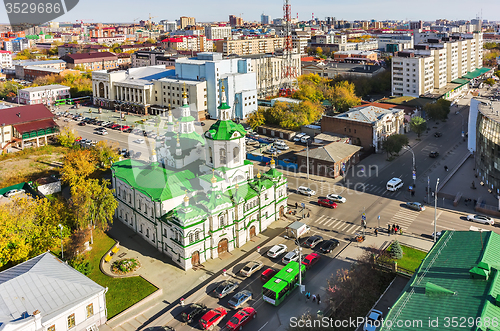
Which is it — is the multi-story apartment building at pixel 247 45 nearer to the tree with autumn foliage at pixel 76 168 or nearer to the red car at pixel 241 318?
the tree with autumn foliage at pixel 76 168

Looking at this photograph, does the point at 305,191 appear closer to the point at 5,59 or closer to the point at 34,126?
the point at 34,126

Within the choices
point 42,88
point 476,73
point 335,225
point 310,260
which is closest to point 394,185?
point 335,225

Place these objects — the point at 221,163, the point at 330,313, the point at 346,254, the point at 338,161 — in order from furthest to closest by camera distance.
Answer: the point at 338,161
the point at 221,163
the point at 346,254
the point at 330,313

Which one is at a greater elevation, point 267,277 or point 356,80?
point 356,80

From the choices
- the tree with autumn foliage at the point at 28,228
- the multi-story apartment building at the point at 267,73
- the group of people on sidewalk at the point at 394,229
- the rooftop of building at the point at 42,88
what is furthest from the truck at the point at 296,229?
the rooftop of building at the point at 42,88

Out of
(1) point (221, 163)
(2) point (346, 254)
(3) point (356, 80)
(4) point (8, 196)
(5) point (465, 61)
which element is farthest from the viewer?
(5) point (465, 61)

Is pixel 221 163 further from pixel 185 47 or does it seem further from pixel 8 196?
pixel 185 47

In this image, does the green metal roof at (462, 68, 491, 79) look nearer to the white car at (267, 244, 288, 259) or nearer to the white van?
the white van

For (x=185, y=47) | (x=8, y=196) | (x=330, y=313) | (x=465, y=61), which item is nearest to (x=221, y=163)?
(x=330, y=313)
